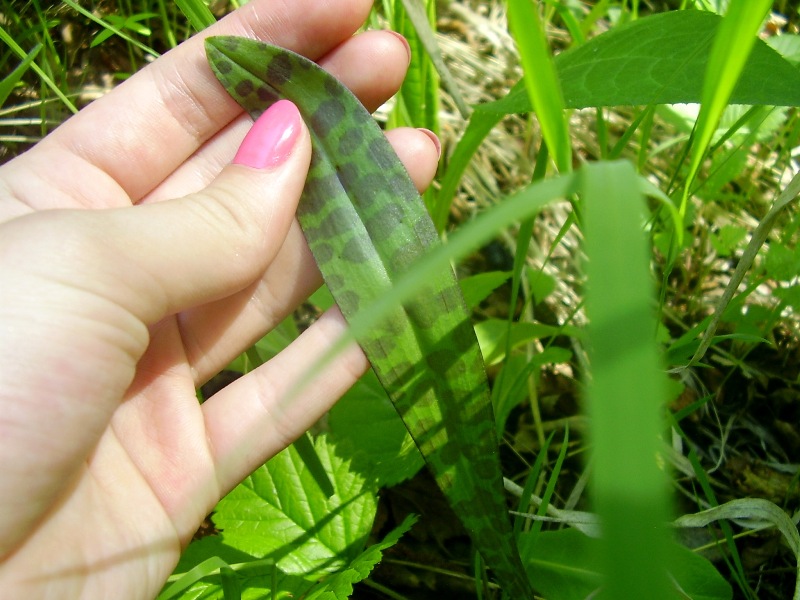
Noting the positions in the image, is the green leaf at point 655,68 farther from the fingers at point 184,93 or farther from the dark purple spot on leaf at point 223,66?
the dark purple spot on leaf at point 223,66

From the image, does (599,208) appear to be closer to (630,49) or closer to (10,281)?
(630,49)

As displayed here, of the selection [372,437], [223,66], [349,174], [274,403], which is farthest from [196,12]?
[372,437]

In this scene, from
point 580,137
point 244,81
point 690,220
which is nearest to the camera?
point 244,81

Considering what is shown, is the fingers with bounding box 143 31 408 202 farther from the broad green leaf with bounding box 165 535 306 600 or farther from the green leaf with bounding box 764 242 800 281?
the green leaf with bounding box 764 242 800 281

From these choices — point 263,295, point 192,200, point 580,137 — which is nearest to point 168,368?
point 263,295

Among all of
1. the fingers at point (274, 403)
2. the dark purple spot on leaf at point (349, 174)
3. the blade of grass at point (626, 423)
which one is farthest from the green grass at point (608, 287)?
the dark purple spot on leaf at point (349, 174)

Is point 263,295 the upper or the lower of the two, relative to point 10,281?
lower
